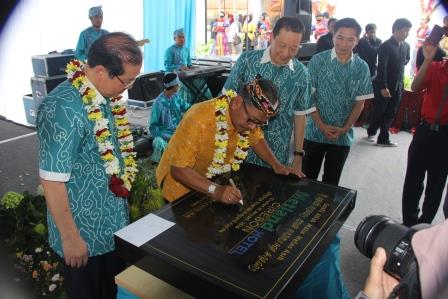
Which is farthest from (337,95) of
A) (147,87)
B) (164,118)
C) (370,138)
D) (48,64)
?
(147,87)

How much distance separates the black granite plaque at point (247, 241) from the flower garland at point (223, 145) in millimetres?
166

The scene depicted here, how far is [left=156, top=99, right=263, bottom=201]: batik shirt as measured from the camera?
1.62m

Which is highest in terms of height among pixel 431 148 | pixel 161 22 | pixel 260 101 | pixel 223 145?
pixel 161 22

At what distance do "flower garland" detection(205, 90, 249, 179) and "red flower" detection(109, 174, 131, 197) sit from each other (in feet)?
1.39

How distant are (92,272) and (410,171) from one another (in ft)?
7.32

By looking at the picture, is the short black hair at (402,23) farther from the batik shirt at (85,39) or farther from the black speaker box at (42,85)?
the black speaker box at (42,85)

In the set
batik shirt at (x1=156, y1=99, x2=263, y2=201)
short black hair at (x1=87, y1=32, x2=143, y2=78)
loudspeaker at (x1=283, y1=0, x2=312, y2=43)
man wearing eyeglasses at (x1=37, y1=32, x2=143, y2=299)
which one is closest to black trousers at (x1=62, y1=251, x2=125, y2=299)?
man wearing eyeglasses at (x1=37, y1=32, x2=143, y2=299)

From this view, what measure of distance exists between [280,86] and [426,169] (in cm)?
128

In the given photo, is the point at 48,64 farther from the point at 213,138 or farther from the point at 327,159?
the point at 213,138

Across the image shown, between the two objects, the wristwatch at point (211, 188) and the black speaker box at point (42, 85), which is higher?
the wristwatch at point (211, 188)

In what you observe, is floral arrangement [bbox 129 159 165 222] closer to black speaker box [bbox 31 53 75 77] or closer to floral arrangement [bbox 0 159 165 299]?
floral arrangement [bbox 0 159 165 299]

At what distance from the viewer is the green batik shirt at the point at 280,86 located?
2.21 metres

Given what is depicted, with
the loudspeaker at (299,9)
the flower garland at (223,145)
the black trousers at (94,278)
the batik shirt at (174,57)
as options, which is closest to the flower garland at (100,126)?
the black trousers at (94,278)

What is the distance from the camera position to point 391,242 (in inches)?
35.0
